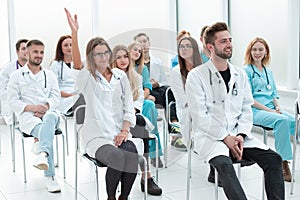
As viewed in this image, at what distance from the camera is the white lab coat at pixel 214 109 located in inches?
110

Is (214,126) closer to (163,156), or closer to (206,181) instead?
(206,181)

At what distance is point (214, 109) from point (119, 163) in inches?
26.4

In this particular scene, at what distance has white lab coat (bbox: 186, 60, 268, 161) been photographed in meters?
2.80

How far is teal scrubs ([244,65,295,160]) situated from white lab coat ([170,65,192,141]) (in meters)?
0.73

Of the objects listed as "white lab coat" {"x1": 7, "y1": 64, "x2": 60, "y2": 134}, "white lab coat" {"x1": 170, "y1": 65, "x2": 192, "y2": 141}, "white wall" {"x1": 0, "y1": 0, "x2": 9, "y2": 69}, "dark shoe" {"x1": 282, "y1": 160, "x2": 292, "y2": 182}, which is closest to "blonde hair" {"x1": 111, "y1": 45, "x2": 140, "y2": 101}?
"white lab coat" {"x1": 170, "y1": 65, "x2": 192, "y2": 141}

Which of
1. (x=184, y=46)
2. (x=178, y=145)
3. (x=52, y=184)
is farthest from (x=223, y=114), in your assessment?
(x=52, y=184)

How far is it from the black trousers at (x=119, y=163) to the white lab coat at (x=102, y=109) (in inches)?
3.3

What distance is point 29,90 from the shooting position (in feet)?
12.7

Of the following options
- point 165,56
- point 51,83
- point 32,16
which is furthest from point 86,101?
point 32,16

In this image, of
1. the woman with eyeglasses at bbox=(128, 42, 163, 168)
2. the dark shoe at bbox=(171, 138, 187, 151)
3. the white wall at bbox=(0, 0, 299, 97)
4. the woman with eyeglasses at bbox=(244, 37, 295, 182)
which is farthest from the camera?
the white wall at bbox=(0, 0, 299, 97)

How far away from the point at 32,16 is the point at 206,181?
3.80 meters

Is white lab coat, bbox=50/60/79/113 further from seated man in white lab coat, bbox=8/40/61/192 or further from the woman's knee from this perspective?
the woman's knee

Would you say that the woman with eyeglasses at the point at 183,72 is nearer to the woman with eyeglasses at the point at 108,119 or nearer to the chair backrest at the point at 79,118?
the woman with eyeglasses at the point at 108,119

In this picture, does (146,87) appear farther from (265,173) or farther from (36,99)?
(265,173)
